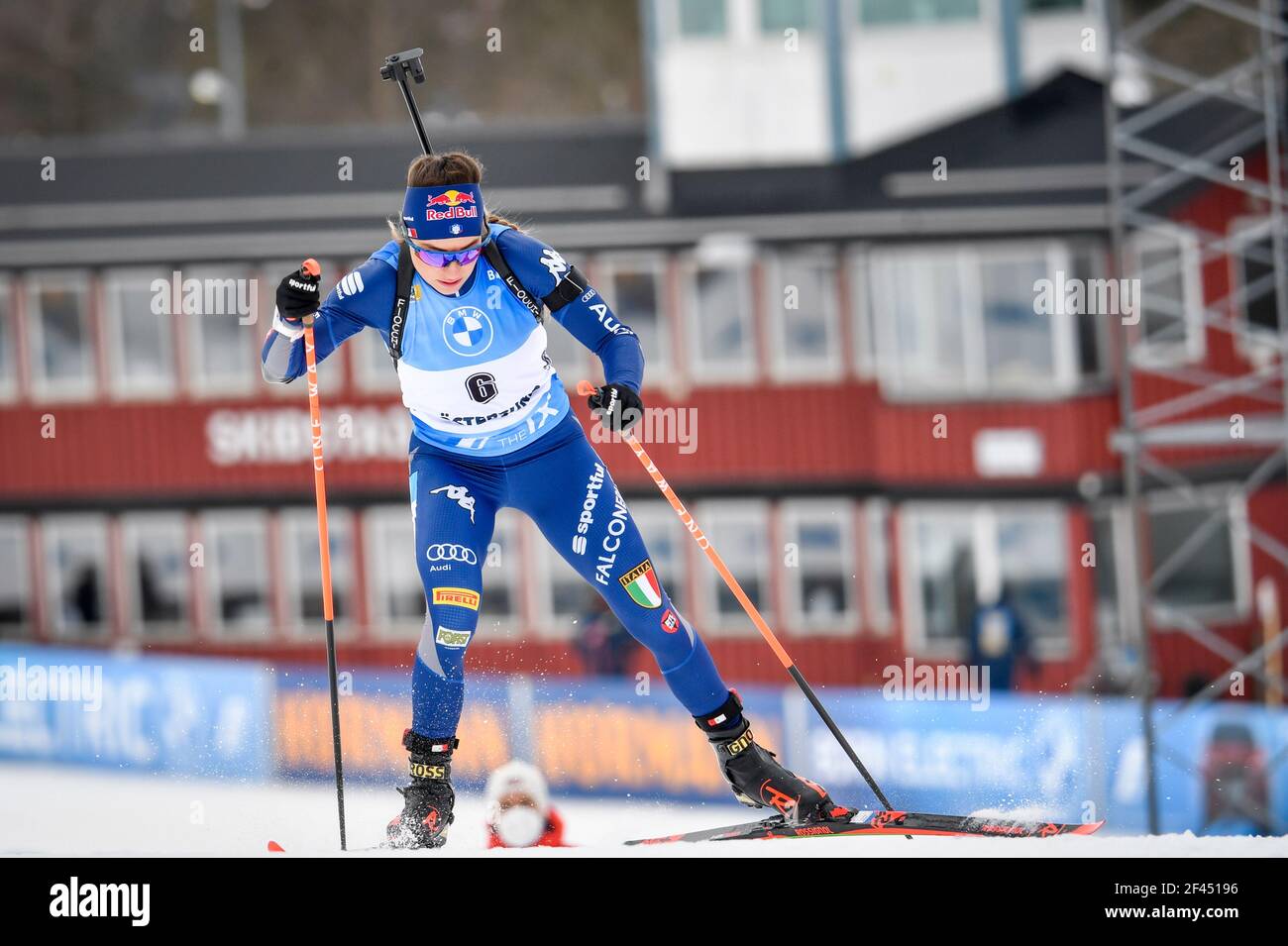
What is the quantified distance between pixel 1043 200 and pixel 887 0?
3268mm

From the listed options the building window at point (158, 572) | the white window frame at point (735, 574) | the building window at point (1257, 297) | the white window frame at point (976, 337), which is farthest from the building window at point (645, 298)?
the building window at point (1257, 297)

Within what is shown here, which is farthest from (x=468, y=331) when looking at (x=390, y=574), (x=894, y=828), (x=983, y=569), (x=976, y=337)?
(x=390, y=574)

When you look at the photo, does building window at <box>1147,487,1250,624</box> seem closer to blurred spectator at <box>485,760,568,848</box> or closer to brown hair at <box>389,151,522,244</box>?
blurred spectator at <box>485,760,568,848</box>

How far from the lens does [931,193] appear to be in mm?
17141

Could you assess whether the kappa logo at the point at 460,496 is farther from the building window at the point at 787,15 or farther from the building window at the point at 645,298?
the building window at the point at 787,15

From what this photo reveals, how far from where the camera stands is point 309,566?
1839 centimetres

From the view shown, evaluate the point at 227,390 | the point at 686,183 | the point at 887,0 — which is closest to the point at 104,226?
the point at 227,390

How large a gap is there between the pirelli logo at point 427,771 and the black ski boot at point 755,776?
90 centimetres

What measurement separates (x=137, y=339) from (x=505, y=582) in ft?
17.4

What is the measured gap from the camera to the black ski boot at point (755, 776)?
5.53 metres

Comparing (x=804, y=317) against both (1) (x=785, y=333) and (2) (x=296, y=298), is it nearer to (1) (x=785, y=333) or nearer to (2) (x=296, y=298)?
(1) (x=785, y=333)

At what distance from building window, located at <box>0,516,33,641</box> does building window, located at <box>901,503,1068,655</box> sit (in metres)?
10.1

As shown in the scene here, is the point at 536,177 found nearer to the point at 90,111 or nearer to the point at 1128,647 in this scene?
the point at 1128,647
